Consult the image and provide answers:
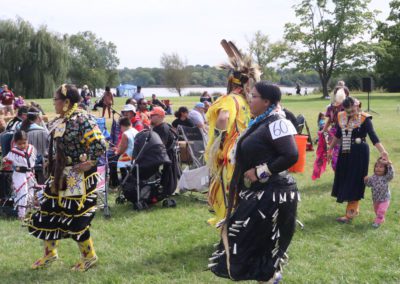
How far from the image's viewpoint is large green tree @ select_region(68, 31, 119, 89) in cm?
8325

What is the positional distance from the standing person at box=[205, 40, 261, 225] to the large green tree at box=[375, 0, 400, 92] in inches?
1769

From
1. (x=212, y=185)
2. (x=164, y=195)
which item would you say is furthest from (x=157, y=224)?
(x=212, y=185)

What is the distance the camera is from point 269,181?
3.38 metres

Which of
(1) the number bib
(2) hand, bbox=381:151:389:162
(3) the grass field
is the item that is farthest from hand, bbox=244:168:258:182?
(2) hand, bbox=381:151:389:162

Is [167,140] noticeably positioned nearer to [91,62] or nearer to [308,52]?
[308,52]

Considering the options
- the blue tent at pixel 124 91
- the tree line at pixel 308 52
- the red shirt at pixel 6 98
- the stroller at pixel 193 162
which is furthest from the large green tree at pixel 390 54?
the stroller at pixel 193 162

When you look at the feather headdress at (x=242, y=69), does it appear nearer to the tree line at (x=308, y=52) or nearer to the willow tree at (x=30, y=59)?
the tree line at (x=308, y=52)

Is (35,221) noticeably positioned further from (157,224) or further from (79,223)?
(157,224)

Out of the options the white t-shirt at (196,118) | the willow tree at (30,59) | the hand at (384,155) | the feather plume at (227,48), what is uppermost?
the willow tree at (30,59)

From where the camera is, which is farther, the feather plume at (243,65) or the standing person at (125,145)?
the standing person at (125,145)

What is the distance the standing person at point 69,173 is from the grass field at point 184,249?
1.47ft

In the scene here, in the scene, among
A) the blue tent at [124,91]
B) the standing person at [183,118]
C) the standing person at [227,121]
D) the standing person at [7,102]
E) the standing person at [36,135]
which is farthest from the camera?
the blue tent at [124,91]

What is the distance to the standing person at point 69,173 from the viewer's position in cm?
428

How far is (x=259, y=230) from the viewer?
338 cm
